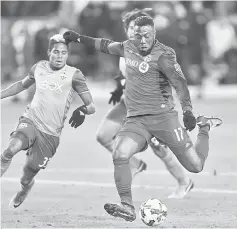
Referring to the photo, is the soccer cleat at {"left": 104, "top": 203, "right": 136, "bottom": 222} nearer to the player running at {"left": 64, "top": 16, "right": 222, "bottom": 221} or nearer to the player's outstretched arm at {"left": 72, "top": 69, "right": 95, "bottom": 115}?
the player running at {"left": 64, "top": 16, "right": 222, "bottom": 221}

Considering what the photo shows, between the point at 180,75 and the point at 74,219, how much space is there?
191 cm

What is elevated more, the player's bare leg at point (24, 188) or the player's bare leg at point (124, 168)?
the player's bare leg at point (124, 168)

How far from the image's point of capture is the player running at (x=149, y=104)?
866cm

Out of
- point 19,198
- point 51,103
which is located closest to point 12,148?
point 51,103

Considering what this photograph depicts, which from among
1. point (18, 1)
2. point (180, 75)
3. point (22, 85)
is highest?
point (180, 75)

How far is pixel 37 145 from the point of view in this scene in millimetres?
9492

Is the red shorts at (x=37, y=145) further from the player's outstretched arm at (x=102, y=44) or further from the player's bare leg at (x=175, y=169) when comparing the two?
the player's bare leg at (x=175, y=169)

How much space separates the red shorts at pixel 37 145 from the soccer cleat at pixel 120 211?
1491mm

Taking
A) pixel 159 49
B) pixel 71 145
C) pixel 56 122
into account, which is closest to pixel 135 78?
pixel 159 49

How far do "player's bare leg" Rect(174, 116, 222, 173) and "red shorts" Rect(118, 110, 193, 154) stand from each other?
125mm

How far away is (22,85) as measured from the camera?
9.82 m

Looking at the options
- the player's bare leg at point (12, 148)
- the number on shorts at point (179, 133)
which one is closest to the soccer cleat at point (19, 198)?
the player's bare leg at point (12, 148)

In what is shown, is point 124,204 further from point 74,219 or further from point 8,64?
point 8,64

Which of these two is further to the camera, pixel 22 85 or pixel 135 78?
pixel 22 85
